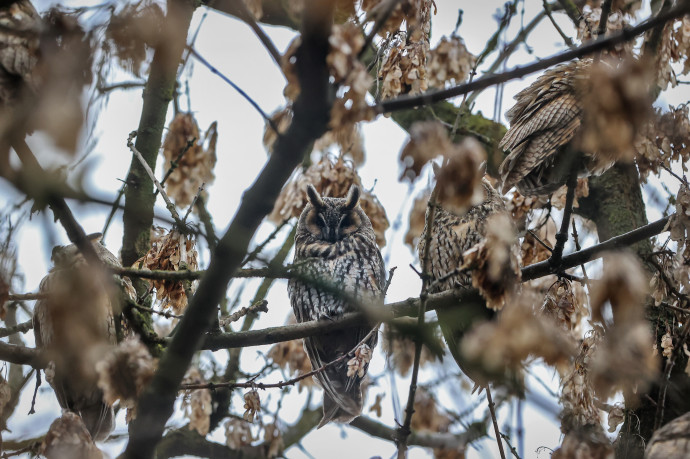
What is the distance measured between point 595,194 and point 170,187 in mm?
2984

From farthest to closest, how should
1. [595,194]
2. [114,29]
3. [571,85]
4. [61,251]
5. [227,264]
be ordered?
[595,194] < [571,85] < [61,251] < [227,264] < [114,29]

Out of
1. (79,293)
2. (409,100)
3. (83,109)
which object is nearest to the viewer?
(83,109)

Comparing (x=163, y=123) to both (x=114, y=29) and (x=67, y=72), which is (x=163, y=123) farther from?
(x=67, y=72)

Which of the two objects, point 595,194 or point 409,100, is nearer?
point 409,100

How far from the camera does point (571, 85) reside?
4.27m

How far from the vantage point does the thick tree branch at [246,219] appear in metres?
→ 1.68

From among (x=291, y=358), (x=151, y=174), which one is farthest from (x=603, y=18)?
(x=291, y=358)

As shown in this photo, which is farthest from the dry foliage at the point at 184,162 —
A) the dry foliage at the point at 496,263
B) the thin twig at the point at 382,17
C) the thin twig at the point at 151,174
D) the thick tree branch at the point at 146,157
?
the thin twig at the point at 382,17

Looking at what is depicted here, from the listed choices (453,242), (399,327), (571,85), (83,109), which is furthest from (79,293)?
(571,85)

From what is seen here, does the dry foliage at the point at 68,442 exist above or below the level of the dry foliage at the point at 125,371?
below

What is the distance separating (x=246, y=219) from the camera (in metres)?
1.95

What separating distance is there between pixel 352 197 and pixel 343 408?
1.59 m

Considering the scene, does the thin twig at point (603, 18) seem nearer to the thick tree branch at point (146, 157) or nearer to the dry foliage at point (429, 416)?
the dry foliage at point (429, 416)

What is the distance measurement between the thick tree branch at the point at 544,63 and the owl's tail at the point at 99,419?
2.68 meters
